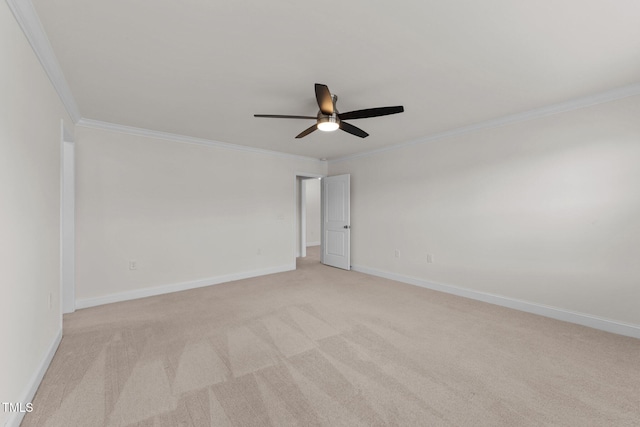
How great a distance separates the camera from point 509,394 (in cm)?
180

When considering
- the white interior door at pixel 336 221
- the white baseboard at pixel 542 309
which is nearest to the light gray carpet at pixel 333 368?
the white baseboard at pixel 542 309

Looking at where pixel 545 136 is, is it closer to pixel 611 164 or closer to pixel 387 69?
pixel 611 164

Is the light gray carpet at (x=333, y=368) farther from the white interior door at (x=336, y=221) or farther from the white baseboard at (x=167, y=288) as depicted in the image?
the white interior door at (x=336, y=221)

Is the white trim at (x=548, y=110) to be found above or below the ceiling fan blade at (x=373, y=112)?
above

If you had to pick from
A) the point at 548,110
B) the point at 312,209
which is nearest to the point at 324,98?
the point at 548,110

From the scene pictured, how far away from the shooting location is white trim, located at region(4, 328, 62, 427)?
1.45 meters

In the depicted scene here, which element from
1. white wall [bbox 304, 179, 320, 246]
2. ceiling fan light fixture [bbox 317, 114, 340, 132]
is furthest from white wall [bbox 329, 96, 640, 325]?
white wall [bbox 304, 179, 320, 246]

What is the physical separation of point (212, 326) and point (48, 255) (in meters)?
1.52

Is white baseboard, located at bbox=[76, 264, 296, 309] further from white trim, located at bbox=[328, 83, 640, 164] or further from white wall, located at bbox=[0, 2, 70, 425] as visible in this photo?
white trim, located at bbox=[328, 83, 640, 164]

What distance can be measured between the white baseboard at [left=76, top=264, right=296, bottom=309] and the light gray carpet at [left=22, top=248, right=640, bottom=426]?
0.62ft

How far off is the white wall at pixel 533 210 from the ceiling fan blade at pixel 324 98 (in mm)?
2498

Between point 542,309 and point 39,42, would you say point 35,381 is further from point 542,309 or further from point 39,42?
point 542,309

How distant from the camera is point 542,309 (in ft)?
10.3

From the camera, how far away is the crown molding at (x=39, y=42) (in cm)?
150
